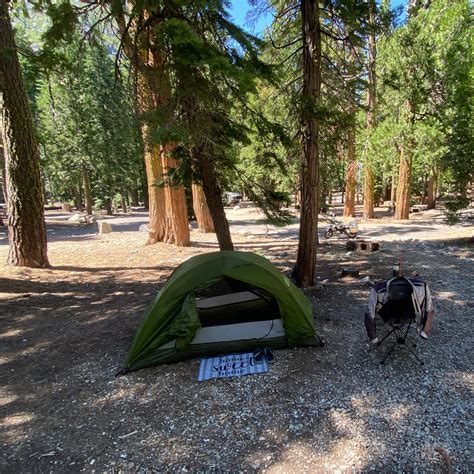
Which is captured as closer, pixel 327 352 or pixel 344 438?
pixel 344 438

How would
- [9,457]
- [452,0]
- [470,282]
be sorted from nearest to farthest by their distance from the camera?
[9,457] → [470,282] → [452,0]

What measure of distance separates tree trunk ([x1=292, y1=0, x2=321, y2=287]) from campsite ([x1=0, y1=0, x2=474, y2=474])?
0.13 feet

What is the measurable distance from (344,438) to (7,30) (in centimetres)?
967

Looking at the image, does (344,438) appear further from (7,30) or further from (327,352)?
(7,30)

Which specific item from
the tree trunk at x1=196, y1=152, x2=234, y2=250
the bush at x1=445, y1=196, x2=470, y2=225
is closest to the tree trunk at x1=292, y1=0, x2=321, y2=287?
the tree trunk at x1=196, y1=152, x2=234, y2=250

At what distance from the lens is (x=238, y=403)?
3.27 meters

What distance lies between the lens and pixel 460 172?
9.19 meters

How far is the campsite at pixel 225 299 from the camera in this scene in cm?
284

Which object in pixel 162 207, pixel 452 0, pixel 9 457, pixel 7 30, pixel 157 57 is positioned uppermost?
pixel 452 0

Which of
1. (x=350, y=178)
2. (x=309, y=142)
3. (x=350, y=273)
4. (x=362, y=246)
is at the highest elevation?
(x=309, y=142)

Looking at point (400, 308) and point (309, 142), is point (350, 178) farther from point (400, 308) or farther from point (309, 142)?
point (400, 308)

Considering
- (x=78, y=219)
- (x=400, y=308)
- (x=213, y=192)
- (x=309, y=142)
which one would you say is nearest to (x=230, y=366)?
(x=400, y=308)

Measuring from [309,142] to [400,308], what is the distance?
3373 mm

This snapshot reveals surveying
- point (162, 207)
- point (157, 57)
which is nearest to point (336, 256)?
point (162, 207)
